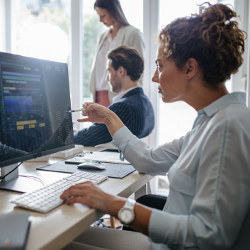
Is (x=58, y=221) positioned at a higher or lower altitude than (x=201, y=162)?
lower

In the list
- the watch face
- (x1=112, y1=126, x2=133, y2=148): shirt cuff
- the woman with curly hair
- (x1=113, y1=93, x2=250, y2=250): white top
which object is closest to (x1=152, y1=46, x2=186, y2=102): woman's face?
the woman with curly hair

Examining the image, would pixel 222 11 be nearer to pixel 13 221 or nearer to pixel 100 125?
pixel 13 221

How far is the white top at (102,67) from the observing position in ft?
8.48

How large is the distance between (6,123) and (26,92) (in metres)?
0.14

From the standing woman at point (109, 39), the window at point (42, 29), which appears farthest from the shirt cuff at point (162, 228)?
the window at point (42, 29)

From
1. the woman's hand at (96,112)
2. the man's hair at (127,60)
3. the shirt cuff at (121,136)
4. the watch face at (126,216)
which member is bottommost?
the watch face at (126,216)

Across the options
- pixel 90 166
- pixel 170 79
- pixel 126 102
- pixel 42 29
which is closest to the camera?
pixel 170 79

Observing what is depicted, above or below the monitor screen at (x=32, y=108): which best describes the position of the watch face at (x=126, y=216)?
below

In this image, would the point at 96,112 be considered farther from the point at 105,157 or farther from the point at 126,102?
the point at 126,102

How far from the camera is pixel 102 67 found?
262 centimetres

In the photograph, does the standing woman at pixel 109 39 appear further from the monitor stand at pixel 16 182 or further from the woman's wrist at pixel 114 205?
the woman's wrist at pixel 114 205

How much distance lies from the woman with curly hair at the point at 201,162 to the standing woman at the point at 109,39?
4.82 ft

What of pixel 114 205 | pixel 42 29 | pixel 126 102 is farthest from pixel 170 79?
pixel 42 29

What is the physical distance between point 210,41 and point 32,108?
0.62 meters
